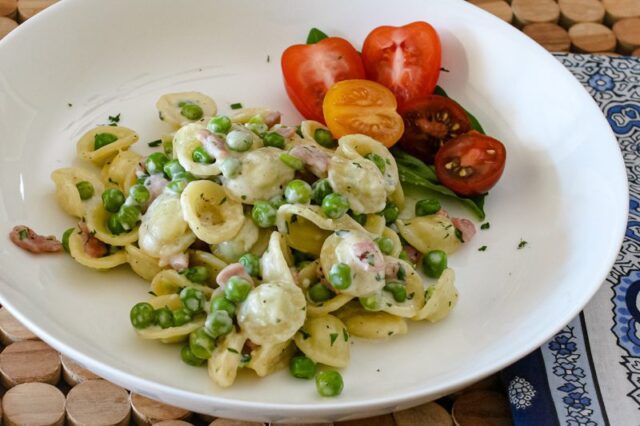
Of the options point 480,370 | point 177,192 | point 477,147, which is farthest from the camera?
point 477,147

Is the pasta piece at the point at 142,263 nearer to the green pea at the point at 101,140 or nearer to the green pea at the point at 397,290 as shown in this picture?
the green pea at the point at 101,140

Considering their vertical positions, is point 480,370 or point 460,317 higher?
point 480,370

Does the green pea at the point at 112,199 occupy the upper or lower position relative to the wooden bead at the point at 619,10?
upper

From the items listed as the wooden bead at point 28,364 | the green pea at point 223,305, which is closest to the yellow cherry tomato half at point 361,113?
the green pea at point 223,305

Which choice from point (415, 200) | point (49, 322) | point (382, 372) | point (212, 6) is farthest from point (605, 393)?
point (212, 6)

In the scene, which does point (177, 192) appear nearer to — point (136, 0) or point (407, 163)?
point (407, 163)

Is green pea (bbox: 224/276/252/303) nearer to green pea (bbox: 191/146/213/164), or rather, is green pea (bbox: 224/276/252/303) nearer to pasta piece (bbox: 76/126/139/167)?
green pea (bbox: 191/146/213/164)
